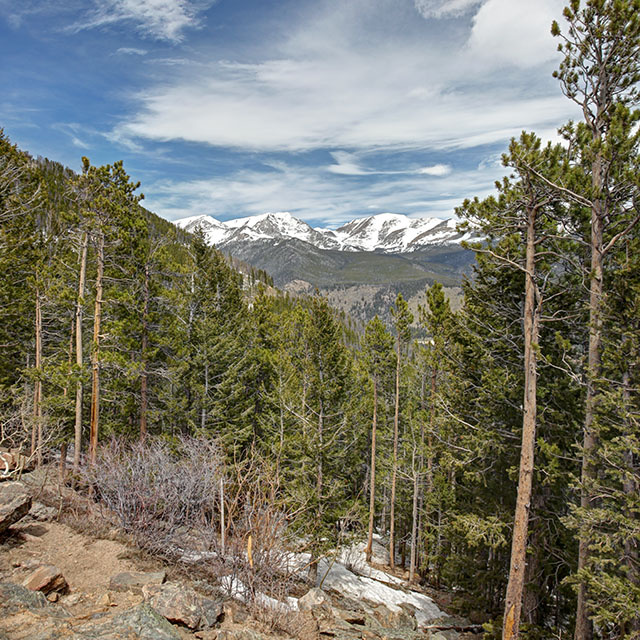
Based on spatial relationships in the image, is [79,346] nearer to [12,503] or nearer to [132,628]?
[12,503]

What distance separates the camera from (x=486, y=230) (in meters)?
9.67

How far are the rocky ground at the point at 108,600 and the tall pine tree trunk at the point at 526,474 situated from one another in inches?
116

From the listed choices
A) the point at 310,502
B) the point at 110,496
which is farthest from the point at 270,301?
the point at 110,496

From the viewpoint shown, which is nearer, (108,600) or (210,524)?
(108,600)

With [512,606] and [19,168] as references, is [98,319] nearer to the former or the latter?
[19,168]

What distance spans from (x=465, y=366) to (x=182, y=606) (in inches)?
390

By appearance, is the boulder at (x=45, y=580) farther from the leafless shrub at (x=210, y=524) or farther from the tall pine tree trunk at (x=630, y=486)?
the tall pine tree trunk at (x=630, y=486)

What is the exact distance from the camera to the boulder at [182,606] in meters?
6.27

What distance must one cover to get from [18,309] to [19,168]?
22.5 feet

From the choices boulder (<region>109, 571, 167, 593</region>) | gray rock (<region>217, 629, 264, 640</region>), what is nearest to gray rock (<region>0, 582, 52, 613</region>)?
boulder (<region>109, 571, 167, 593</region>)

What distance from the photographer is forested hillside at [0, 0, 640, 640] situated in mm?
8141

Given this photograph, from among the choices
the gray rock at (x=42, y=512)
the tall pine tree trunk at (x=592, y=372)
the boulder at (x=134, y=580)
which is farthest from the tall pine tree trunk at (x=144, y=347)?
the tall pine tree trunk at (x=592, y=372)

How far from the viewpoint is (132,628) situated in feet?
17.5

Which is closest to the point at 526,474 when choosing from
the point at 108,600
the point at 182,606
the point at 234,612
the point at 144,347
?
the point at 234,612
